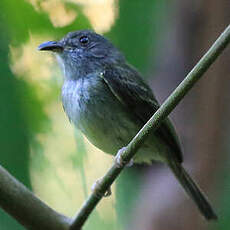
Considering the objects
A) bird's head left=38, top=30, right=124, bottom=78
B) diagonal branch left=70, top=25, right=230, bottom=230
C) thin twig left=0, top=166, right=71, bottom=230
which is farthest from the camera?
bird's head left=38, top=30, right=124, bottom=78

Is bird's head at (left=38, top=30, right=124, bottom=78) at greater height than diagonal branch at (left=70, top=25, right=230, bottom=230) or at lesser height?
lesser

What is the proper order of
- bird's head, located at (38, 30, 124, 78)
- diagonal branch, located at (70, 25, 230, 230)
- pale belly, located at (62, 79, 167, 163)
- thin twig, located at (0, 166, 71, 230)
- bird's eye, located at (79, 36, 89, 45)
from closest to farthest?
diagonal branch, located at (70, 25, 230, 230) → thin twig, located at (0, 166, 71, 230) → pale belly, located at (62, 79, 167, 163) → bird's head, located at (38, 30, 124, 78) → bird's eye, located at (79, 36, 89, 45)

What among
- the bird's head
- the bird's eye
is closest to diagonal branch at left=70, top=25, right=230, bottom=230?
the bird's head

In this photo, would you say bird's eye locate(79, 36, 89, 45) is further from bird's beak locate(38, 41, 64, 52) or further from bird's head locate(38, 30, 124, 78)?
bird's beak locate(38, 41, 64, 52)

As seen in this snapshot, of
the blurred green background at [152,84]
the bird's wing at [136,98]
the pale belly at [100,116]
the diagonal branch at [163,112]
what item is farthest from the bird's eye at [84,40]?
the diagonal branch at [163,112]

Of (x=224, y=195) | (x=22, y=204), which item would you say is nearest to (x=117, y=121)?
(x=224, y=195)
